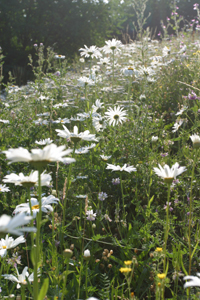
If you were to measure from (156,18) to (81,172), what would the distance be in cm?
2829

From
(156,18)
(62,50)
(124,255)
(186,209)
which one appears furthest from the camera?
(156,18)

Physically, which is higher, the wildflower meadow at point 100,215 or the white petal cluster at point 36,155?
the white petal cluster at point 36,155

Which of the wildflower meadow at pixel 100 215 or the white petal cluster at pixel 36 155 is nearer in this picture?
the white petal cluster at pixel 36 155

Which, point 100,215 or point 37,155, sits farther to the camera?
point 100,215

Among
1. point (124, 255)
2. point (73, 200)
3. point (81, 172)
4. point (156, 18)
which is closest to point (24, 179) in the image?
point (124, 255)

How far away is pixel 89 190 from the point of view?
77.2 inches

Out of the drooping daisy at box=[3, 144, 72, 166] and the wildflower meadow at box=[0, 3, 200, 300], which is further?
the wildflower meadow at box=[0, 3, 200, 300]

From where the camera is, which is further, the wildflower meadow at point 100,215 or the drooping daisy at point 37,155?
the wildflower meadow at point 100,215

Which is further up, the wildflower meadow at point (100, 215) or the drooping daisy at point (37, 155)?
the drooping daisy at point (37, 155)

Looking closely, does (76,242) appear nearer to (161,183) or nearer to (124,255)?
(124,255)

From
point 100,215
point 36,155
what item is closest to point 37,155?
point 36,155

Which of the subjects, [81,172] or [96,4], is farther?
[96,4]

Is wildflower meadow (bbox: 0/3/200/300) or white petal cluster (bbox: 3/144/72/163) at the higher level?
white petal cluster (bbox: 3/144/72/163)

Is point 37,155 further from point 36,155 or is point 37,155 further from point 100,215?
point 100,215
